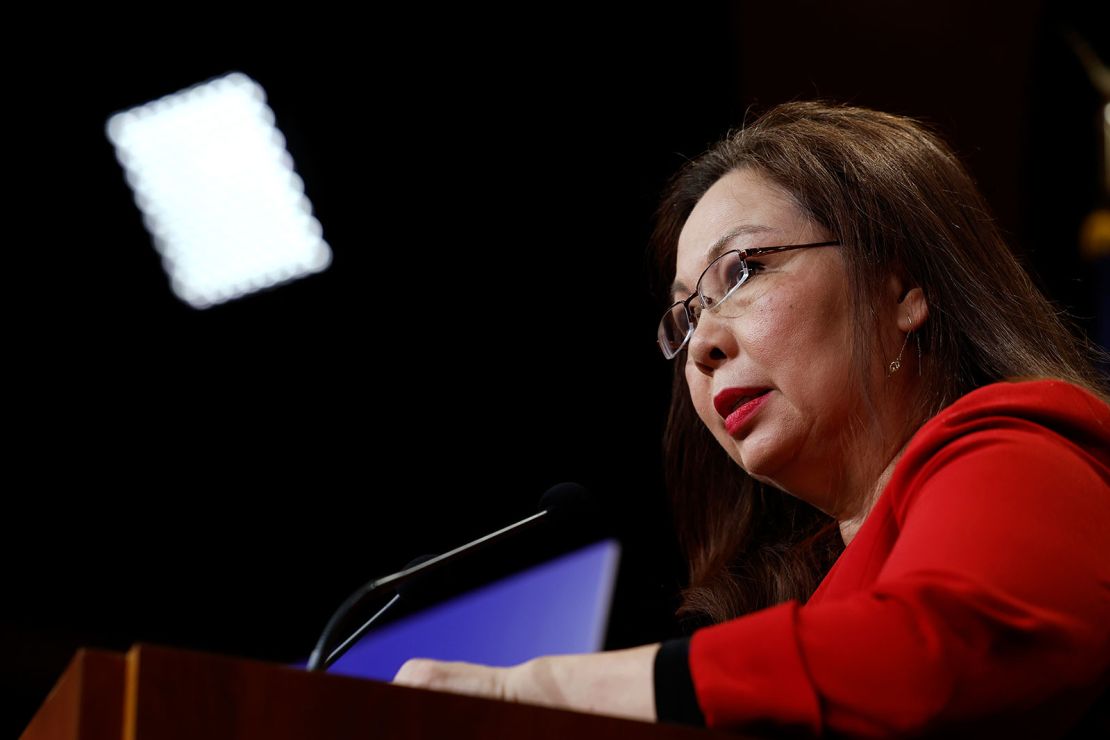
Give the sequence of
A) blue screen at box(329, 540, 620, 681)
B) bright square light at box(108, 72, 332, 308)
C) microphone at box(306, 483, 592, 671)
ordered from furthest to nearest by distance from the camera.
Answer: bright square light at box(108, 72, 332, 308), blue screen at box(329, 540, 620, 681), microphone at box(306, 483, 592, 671)

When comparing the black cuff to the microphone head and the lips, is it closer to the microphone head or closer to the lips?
the microphone head

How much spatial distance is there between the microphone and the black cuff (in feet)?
1.20

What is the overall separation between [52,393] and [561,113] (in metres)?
1.62

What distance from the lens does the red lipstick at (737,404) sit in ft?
5.65

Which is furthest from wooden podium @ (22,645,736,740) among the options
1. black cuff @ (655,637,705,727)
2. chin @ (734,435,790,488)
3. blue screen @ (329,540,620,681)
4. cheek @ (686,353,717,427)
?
blue screen @ (329,540,620,681)

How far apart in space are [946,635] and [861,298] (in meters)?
0.78

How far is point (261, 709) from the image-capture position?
0.96 metres

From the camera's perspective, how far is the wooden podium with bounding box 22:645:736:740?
0.93m

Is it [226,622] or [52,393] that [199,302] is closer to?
[52,393]

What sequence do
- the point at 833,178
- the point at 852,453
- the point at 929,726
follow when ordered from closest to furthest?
the point at 929,726, the point at 852,453, the point at 833,178

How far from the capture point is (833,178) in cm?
184

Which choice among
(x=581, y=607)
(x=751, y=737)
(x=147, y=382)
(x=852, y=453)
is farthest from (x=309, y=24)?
(x=751, y=737)

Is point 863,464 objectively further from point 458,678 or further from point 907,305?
point 458,678

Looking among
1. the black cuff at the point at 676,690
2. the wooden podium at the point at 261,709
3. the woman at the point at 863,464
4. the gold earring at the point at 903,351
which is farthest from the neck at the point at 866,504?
the wooden podium at the point at 261,709
